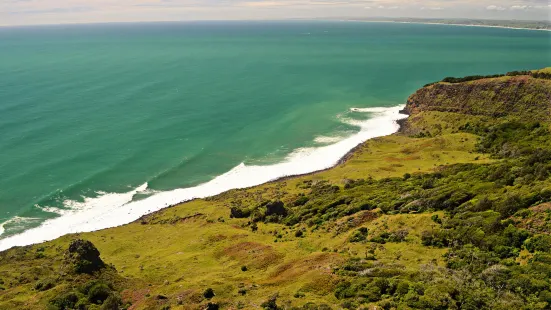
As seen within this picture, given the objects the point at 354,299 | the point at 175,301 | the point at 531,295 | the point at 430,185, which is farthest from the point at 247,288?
the point at 430,185

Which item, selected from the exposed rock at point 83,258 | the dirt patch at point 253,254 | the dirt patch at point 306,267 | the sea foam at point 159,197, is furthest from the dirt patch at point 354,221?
the sea foam at point 159,197

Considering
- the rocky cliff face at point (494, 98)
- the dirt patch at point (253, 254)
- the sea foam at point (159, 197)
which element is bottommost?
the sea foam at point (159, 197)

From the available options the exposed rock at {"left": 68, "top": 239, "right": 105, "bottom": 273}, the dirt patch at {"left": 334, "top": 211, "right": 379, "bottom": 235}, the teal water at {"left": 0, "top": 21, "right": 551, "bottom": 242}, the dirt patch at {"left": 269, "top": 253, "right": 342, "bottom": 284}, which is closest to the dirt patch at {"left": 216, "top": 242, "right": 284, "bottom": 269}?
the dirt patch at {"left": 269, "top": 253, "right": 342, "bottom": 284}

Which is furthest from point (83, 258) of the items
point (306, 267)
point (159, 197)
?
point (159, 197)

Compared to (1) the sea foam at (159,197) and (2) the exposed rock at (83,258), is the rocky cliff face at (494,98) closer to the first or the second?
(1) the sea foam at (159,197)

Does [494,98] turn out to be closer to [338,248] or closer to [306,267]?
[338,248]

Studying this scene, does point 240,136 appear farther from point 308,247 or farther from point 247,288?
point 247,288
